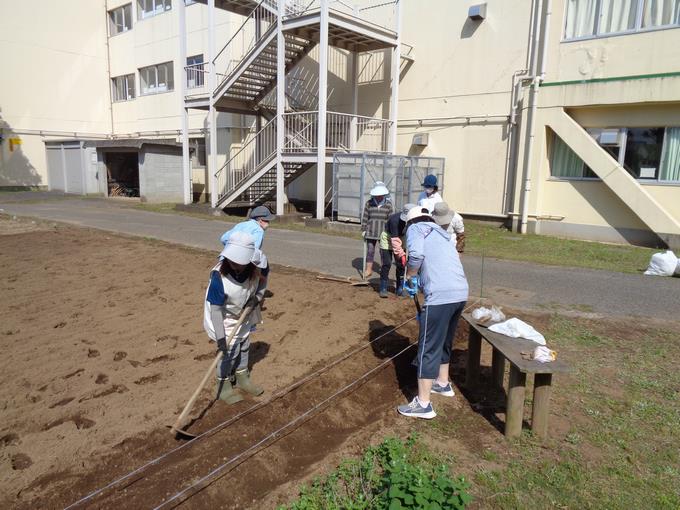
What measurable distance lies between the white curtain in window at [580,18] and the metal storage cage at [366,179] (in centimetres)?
540

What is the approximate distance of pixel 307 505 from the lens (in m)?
2.99

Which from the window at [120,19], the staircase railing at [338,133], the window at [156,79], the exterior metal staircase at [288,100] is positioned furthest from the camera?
the window at [120,19]

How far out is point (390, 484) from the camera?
2.92 metres

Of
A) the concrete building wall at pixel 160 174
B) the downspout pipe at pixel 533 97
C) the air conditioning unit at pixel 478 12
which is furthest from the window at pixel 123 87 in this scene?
the downspout pipe at pixel 533 97

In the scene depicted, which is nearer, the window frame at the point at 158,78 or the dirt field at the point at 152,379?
the dirt field at the point at 152,379

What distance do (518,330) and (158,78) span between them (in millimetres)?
25679

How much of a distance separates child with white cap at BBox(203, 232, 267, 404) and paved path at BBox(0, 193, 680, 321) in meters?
4.17

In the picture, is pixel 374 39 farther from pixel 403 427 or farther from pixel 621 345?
pixel 403 427

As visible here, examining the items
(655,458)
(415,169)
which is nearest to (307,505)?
(655,458)

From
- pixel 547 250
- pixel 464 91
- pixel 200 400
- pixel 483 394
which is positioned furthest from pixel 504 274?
pixel 464 91

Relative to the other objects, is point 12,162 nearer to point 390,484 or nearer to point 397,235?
point 397,235

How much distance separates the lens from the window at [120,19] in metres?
27.3

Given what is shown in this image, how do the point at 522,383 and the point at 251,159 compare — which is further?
the point at 251,159

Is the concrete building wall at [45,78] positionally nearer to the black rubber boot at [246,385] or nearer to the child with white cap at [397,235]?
the child with white cap at [397,235]
